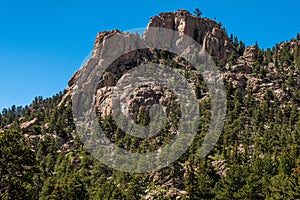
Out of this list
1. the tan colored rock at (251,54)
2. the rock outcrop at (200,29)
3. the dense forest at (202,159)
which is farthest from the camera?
the rock outcrop at (200,29)

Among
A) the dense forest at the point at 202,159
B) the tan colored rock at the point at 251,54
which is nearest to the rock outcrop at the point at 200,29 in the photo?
the tan colored rock at the point at 251,54

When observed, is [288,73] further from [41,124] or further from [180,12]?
[41,124]

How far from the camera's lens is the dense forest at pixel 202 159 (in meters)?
42.9

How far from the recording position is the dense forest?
42928 millimetres

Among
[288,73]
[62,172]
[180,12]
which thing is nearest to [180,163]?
[62,172]

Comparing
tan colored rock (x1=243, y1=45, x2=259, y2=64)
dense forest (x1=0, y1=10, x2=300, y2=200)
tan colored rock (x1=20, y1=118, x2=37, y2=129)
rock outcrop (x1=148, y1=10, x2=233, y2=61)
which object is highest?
rock outcrop (x1=148, y1=10, x2=233, y2=61)

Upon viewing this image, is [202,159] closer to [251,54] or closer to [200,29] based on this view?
[251,54]

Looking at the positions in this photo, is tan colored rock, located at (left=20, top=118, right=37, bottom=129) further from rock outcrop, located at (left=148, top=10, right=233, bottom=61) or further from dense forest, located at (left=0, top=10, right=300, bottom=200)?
→ rock outcrop, located at (left=148, top=10, right=233, bottom=61)

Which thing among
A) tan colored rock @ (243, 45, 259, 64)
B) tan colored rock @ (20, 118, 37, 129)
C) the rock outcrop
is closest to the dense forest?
tan colored rock @ (20, 118, 37, 129)

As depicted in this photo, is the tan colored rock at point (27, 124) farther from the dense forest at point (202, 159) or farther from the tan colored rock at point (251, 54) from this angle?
the tan colored rock at point (251, 54)

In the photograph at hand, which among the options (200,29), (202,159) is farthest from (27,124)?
(200,29)

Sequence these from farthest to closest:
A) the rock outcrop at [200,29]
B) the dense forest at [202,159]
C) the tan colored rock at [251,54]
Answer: the rock outcrop at [200,29]
the tan colored rock at [251,54]
the dense forest at [202,159]

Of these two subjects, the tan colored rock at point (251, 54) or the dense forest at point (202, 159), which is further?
the tan colored rock at point (251, 54)

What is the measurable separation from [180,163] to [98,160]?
962 inches
